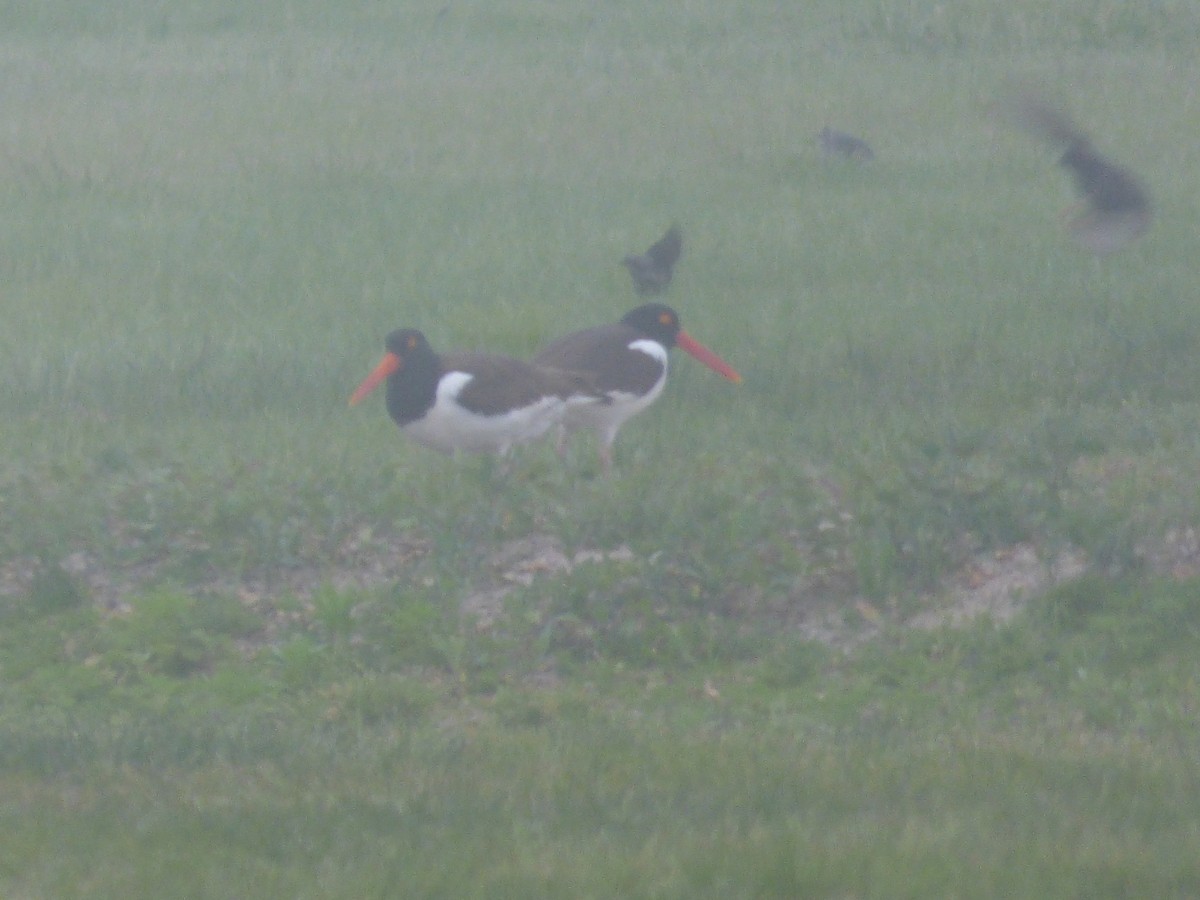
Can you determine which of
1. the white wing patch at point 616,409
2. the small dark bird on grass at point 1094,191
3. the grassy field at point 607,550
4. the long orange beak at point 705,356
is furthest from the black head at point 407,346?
the small dark bird on grass at point 1094,191

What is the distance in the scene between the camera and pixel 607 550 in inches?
296

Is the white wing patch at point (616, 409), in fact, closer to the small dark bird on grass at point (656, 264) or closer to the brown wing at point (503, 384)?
the brown wing at point (503, 384)

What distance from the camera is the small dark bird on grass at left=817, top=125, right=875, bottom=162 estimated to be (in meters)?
16.7

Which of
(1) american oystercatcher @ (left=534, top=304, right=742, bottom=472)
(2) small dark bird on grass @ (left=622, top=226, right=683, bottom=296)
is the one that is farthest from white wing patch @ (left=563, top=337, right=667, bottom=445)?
(2) small dark bird on grass @ (left=622, top=226, right=683, bottom=296)

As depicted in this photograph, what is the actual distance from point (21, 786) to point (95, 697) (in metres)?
1.22

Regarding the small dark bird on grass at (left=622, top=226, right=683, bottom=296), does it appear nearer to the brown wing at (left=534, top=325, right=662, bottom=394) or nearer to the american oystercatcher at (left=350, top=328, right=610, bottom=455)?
the brown wing at (left=534, top=325, right=662, bottom=394)

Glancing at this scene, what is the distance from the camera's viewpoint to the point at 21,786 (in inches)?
213

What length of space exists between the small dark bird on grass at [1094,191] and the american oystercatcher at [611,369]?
289 centimetres

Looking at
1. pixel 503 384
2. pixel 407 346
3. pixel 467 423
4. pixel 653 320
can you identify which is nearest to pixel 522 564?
pixel 467 423

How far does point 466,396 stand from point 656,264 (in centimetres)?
396

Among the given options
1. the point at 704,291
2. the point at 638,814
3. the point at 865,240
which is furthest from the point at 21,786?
the point at 865,240

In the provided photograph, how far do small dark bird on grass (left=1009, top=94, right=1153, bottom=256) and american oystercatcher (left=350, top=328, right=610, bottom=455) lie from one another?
3.80 meters

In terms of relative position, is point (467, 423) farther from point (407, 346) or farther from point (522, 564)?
point (522, 564)

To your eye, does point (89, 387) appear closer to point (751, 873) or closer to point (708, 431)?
point (708, 431)
